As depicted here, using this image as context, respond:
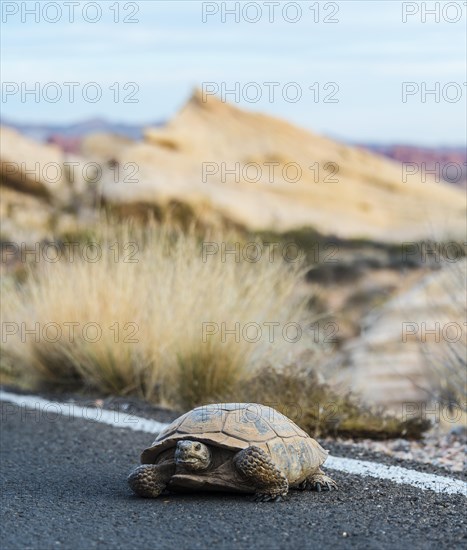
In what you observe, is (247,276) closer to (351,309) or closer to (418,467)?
(418,467)

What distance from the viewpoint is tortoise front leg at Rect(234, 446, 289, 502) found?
5.14m

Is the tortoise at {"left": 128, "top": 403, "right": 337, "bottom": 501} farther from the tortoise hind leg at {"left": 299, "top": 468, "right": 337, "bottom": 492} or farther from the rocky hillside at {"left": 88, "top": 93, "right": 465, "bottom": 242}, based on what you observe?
the rocky hillside at {"left": 88, "top": 93, "right": 465, "bottom": 242}

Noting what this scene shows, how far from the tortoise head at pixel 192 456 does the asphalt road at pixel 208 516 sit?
194 mm

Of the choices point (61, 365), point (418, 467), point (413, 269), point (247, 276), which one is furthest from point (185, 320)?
point (413, 269)

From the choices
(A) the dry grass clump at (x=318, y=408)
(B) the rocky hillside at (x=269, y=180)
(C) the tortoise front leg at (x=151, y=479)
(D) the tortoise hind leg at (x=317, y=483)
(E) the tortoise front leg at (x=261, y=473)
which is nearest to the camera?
(E) the tortoise front leg at (x=261, y=473)

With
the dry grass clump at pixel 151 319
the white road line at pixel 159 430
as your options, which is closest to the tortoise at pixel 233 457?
the white road line at pixel 159 430

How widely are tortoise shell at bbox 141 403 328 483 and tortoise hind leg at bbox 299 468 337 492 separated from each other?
9cm

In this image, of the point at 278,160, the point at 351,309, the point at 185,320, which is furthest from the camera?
the point at 278,160

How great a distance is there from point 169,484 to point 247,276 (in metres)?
3.91

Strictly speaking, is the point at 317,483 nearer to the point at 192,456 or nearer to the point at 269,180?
the point at 192,456

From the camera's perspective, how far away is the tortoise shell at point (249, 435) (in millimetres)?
5320

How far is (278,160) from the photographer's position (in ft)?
107

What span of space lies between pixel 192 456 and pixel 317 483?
0.77 meters

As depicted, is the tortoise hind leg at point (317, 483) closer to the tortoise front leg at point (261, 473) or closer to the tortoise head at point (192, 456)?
the tortoise front leg at point (261, 473)
